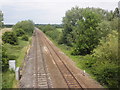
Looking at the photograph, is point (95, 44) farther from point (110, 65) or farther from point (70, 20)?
point (70, 20)

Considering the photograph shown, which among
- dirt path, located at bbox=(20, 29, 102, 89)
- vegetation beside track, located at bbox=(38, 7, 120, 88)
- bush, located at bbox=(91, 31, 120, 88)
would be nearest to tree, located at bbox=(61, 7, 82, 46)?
vegetation beside track, located at bbox=(38, 7, 120, 88)

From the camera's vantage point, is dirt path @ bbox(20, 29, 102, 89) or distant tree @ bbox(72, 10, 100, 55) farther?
distant tree @ bbox(72, 10, 100, 55)

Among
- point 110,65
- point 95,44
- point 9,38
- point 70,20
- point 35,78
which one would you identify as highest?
point 70,20

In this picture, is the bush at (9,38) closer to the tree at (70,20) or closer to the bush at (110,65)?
the tree at (70,20)

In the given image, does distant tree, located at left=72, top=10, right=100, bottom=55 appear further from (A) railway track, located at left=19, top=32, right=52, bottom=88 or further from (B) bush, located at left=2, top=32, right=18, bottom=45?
(B) bush, located at left=2, top=32, right=18, bottom=45

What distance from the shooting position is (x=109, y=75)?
41.7 ft

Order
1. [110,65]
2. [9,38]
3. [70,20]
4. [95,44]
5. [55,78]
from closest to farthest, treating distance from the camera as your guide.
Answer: [110,65] < [55,78] < [95,44] < [9,38] < [70,20]

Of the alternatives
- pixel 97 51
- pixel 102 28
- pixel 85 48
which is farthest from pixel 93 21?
pixel 97 51

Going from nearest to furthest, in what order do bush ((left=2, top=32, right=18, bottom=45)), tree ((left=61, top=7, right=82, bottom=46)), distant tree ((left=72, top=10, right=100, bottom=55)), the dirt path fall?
1. the dirt path
2. distant tree ((left=72, top=10, right=100, bottom=55))
3. bush ((left=2, top=32, right=18, bottom=45))
4. tree ((left=61, top=7, right=82, bottom=46))

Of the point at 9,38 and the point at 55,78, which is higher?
the point at 9,38

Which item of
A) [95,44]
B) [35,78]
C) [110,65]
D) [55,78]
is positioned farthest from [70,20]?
[110,65]

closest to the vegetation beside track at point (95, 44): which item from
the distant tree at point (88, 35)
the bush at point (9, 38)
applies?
the distant tree at point (88, 35)

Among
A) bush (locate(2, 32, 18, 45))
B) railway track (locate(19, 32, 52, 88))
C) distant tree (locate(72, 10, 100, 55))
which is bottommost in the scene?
railway track (locate(19, 32, 52, 88))

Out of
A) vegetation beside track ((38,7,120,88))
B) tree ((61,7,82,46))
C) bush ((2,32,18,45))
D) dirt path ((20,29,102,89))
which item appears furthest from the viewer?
tree ((61,7,82,46))
